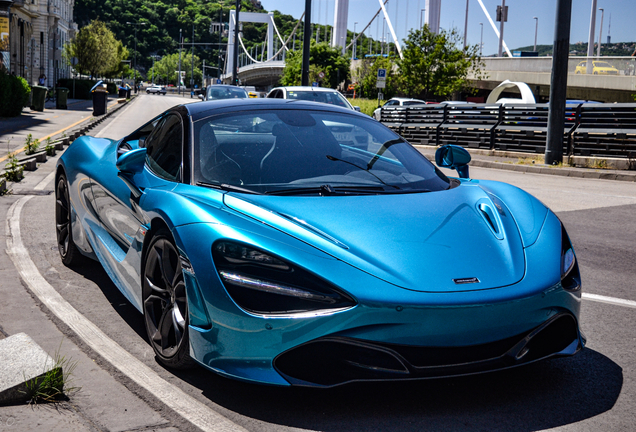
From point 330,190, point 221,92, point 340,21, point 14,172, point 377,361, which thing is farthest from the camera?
point 340,21

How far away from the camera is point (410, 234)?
114 inches

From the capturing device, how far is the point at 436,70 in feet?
136

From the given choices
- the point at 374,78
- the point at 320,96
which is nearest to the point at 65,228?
the point at 320,96


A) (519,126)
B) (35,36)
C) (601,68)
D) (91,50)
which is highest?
(35,36)

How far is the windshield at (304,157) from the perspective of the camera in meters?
3.41

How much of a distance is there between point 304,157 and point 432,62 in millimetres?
39015

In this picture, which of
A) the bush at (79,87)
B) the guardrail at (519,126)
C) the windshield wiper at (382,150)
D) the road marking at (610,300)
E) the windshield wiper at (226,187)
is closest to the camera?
the windshield wiper at (226,187)

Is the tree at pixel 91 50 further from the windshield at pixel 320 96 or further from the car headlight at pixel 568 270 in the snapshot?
the car headlight at pixel 568 270

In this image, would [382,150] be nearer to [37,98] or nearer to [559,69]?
[559,69]

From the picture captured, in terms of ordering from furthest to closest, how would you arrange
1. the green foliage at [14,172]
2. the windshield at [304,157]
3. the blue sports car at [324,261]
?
the green foliage at [14,172] → the windshield at [304,157] → the blue sports car at [324,261]

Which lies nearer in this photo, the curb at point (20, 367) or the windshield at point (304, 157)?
the curb at point (20, 367)

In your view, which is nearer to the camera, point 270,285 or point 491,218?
point 270,285

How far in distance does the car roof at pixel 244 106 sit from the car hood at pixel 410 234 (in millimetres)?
919

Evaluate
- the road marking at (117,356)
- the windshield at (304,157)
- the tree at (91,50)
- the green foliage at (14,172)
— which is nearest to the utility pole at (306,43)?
the green foliage at (14,172)
